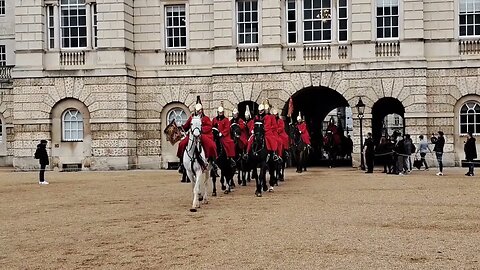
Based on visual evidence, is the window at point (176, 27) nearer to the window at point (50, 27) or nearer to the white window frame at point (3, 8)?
the window at point (50, 27)

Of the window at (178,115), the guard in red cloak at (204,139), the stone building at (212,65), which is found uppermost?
the stone building at (212,65)

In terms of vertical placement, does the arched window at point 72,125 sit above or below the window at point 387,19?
below

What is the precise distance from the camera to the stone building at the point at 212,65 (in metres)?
32.4

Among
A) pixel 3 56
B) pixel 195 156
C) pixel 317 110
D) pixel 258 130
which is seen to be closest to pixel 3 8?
pixel 3 56

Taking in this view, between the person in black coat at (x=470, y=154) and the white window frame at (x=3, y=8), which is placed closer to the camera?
the person in black coat at (x=470, y=154)

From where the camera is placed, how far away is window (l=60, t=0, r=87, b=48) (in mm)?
34688

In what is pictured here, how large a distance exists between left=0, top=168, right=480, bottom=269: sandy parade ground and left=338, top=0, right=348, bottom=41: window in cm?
1189

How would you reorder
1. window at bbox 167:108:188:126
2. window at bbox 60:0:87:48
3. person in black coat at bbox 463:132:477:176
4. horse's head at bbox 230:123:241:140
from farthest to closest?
window at bbox 167:108:188:126 < window at bbox 60:0:87:48 < person in black coat at bbox 463:132:477:176 < horse's head at bbox 230:123:241:140

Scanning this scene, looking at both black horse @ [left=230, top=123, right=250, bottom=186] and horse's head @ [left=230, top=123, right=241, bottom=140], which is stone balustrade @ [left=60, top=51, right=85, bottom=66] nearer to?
black horse @ [left=230, top=123, right=250, bottom=186]

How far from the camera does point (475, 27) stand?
32469 mm

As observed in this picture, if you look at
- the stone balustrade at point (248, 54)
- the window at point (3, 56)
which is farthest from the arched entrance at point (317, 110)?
the window at point (3, 56)

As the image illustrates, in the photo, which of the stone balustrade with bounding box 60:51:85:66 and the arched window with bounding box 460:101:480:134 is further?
the stone balustrade with bounding box 60:51:85:66

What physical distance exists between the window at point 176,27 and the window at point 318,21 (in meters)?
5.86

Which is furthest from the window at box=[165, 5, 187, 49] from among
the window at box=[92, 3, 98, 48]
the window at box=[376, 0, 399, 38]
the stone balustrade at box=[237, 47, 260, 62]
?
the window at box=[376, 0, 399, 38]
